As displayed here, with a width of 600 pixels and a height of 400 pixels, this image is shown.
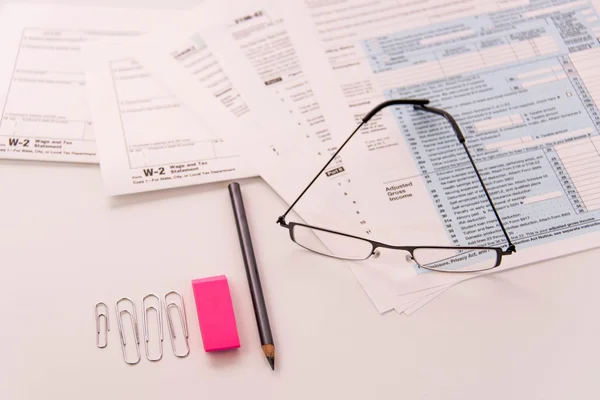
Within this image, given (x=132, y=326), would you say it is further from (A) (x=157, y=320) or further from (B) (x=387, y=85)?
(B) (x=387, y=85)

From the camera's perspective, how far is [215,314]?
0.60m

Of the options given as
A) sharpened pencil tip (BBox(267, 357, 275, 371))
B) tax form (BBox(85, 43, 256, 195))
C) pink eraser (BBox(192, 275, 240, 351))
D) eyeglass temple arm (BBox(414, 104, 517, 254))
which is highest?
tax form (BBox(85, 43, 256, 195))

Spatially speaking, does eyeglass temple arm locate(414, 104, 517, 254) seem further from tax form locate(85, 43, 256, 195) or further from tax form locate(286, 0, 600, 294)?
tax form locate(85, 43, 256, 195)

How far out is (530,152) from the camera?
0.71 meters

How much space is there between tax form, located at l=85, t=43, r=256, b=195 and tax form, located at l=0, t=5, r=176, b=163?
0.03 meters

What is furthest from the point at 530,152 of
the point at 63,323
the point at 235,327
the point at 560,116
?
the point at 63,323

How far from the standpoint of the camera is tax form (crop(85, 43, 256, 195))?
688 mm

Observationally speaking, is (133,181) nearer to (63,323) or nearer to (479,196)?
(63,323)

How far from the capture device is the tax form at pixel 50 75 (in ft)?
2.31

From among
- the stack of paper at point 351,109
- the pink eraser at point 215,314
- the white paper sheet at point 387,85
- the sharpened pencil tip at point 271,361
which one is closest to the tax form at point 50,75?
the stack of paper at point 351,109

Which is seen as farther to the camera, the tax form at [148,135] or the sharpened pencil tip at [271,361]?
the tax form at [148,135]

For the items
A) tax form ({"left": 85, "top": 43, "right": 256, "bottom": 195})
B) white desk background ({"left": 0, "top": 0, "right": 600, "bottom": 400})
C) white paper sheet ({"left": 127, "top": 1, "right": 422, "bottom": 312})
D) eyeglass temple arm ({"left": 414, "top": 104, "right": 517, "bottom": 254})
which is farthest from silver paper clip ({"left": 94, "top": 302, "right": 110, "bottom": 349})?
eyeglass temple arm ({"left": 414, "top": 104, "right": 517, "bottom": 254})

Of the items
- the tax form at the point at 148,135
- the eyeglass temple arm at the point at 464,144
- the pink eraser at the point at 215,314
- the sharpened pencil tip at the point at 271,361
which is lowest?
the sharpened pencil tip at the point at 271,361

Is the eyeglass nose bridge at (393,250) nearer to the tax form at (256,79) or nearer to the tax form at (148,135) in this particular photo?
the tax form at (256,79)
